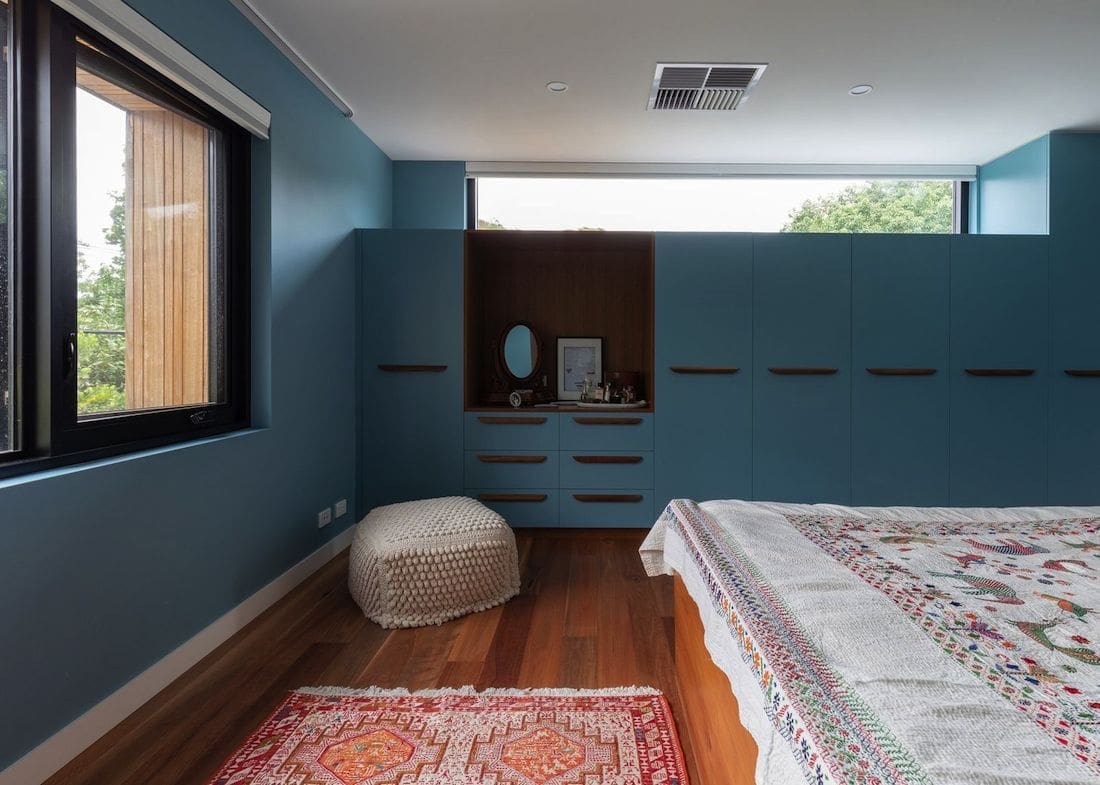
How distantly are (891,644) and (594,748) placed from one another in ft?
3.38

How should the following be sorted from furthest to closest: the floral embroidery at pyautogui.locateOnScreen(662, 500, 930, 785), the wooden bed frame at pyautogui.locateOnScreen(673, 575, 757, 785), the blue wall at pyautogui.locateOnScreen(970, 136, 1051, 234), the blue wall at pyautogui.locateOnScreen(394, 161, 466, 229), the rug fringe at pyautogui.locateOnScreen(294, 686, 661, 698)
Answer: the blue wall at pyautogui.locateOnScreen(394, 161, 466, 229) → the blue wall at pyautogui.locateOnScreen(970, 136, 1051, 234) → the rug fringe at pyautogui.locateOnScreen(294, 686, 661, 698) → the wooden bed frame at pyautogui.locateOnScreen(673, 575, 757, 785) → the floral embroidery at pyautogui.locateOnScreen(662, 500, 930, 785)

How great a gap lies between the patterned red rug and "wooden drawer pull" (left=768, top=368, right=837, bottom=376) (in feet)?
7.57

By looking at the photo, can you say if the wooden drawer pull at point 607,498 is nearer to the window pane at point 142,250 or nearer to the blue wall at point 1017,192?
the window pane at point 142,250

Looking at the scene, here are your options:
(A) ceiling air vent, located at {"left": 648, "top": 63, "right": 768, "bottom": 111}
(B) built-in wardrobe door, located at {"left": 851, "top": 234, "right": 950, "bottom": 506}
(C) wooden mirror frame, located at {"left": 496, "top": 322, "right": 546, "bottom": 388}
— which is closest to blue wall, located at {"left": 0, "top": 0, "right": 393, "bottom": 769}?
(C) wooden mirror frame, located at {"left": 496, "top": 322, "right": 546, "bottom": 388}

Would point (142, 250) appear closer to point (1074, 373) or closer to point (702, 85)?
point (702, 85)

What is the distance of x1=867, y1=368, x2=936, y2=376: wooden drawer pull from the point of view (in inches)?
146

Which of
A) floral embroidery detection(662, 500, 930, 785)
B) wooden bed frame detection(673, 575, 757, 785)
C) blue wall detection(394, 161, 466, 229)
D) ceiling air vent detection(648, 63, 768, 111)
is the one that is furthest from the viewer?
blue wall detection(394, 161, 466, 229)

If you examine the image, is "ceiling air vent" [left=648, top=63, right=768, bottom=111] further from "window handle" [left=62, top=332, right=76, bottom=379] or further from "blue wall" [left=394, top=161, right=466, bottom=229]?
"window handle" [left=62, top=332, right=76, bottom=379]

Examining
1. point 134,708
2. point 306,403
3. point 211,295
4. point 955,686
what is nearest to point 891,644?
point 955,686

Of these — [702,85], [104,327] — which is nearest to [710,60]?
[702,85]

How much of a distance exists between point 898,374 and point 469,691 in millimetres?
3088

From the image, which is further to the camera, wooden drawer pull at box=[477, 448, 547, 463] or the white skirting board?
wooden drawer pull at box=[477, 448, 547, 463]

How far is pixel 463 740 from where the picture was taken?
1.71 m

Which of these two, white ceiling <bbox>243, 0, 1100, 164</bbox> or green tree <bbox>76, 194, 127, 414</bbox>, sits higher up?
white ceiling <bbox>243, 0, 1100, 164</bbox>
